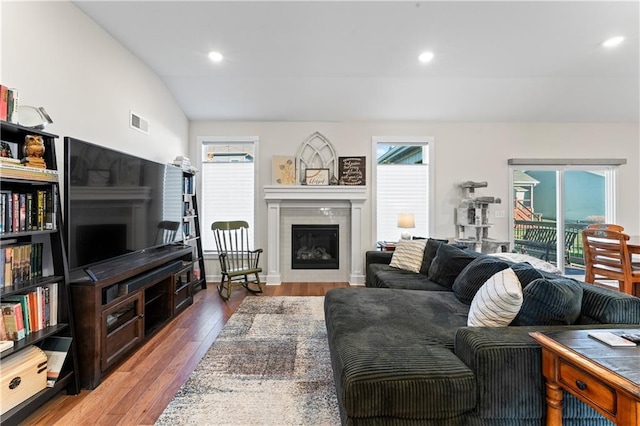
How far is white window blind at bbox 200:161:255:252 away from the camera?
4828 mm

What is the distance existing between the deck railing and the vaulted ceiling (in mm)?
1693

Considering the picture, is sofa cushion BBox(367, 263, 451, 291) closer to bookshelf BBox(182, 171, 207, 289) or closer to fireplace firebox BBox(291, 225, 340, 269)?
fireplace firebox BBox(291, 225, 340, 269)

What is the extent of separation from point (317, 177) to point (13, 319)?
3631 millimetres

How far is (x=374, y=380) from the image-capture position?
4.21ft

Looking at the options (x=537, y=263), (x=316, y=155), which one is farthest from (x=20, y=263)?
(x=537, y=263)

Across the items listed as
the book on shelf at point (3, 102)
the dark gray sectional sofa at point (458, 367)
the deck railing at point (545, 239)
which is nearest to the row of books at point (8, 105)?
the book on shelf at point (3, 102)

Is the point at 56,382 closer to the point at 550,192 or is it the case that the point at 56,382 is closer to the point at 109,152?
the point at 109,152

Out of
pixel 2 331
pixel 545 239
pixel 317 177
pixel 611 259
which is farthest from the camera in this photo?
pixel 545 239

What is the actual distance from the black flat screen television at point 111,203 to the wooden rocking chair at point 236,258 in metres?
0.79

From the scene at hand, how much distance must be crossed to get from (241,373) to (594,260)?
4049mm

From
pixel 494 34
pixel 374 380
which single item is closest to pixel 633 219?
pixel 494 34

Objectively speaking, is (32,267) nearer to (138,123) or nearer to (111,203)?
(111,203)

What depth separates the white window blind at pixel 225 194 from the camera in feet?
15.8

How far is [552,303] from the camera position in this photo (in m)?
1.55
